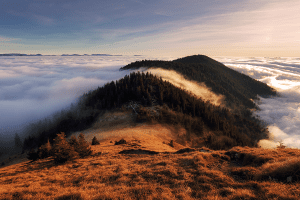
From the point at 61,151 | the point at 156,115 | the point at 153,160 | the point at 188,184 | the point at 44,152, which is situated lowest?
the point at 156,115

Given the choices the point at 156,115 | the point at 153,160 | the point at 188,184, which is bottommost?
the point at 156,115

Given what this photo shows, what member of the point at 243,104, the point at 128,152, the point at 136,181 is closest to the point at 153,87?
the point at 128,152

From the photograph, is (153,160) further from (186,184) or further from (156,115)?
(156,115)

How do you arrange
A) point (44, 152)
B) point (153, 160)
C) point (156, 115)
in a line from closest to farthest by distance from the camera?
1. point (153, 160)
2. point (44, 152)
3. point (156, 115)

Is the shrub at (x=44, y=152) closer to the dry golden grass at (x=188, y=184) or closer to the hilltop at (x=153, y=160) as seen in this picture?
the hilltop at (x=153, y=160)

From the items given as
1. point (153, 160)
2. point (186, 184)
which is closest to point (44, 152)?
point (153, 160)

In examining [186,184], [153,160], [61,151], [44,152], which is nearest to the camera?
[186,184]

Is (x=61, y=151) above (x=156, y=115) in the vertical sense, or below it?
above

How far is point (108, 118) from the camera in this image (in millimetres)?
47781

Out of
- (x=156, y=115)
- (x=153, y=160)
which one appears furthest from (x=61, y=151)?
(x=156, y=115)

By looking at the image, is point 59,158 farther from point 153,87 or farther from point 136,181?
point 153,87

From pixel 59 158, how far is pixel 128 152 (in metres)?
9.62

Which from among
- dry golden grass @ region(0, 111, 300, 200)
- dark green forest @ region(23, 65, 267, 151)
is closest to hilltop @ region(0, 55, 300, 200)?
dry golden grass @ region(0, 111, 300, 200)

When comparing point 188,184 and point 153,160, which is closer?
point 188,184
